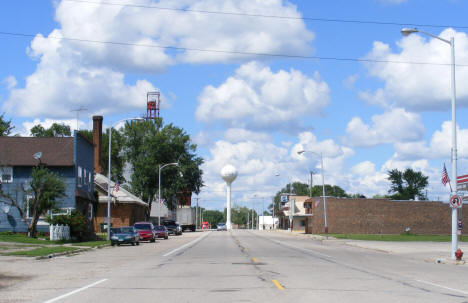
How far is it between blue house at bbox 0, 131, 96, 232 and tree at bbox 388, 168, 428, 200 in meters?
100

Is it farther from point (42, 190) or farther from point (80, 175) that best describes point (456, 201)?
point (80, 175)

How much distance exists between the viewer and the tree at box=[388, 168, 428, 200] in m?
136

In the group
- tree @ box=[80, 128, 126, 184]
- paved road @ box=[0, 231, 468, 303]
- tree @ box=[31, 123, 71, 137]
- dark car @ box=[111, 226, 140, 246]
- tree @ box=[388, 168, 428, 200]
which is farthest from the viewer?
tree @ box=[388, 168, 428, 200]

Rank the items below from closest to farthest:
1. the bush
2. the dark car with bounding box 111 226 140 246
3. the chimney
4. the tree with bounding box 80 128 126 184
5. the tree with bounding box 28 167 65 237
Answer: the tree with bounding box 28 167 65 237 < the bush < the dark car with bounding box 111 226 140 246 < the chimney < the tree with bounding box 80 128 126 184

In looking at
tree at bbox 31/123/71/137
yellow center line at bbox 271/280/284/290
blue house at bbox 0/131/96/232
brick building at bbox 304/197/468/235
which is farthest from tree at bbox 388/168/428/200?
yellow center line at bbox 271/280/284/290

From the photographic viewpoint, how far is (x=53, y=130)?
9794 cm

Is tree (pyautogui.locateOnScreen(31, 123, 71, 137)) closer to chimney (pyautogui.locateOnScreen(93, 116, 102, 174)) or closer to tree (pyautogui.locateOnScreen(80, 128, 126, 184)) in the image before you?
tree (pyautogui.locateOnScreen(80, 128, 126, 184))

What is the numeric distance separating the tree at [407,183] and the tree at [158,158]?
62.8m

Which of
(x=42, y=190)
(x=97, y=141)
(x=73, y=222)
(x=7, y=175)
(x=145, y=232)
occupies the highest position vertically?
(x=97, y=141)

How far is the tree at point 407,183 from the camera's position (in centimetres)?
13575

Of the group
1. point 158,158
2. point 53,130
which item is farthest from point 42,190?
point 53,130

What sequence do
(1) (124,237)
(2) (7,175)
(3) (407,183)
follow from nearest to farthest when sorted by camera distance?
(1) (124,237), (2) (7,175), (3) (407,183)

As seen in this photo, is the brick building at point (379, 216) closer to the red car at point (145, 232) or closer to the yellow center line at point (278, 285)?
the red car at point (145, 232)

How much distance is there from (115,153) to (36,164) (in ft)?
155
